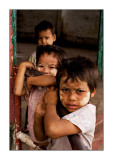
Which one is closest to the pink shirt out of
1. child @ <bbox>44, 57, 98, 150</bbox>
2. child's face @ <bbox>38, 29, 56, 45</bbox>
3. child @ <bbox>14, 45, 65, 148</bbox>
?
child @ <bbox>14, 45, 65, 148</bbox>

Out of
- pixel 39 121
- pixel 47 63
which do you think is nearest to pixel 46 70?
pixel 47 63

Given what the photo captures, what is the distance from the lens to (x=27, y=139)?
1.27 m

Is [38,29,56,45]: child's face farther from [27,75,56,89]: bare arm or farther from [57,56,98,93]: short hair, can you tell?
[57,56,98,93]: short hair

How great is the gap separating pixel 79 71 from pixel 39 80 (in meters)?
0.23

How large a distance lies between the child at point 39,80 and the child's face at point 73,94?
0.10 meters

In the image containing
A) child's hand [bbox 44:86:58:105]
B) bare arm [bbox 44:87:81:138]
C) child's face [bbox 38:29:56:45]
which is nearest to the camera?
bare arm [bbox 44:87:81:138]

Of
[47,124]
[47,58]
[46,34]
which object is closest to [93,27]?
[46,34]

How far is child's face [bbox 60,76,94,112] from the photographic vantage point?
941 mm

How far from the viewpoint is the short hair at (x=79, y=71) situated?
3.08 feet

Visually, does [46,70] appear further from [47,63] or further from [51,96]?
[51,96]

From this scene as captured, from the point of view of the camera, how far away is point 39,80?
108 cm

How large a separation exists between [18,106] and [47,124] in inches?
16.8

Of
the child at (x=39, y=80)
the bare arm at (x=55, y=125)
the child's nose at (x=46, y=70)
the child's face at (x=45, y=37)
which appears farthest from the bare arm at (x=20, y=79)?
the child's face at (x=45, y=37)

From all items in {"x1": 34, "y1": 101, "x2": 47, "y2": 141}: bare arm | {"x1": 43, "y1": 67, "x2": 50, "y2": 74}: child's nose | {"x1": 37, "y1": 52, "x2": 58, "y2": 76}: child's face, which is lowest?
{"x1": 34, "y1": 101, "x2": 47, "y2": 141}: bare arm
